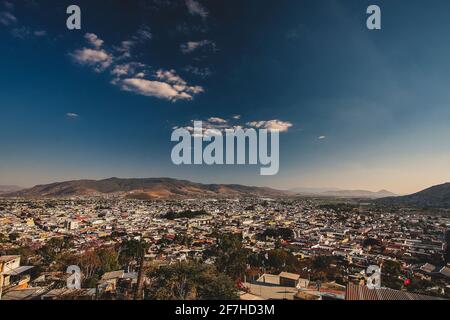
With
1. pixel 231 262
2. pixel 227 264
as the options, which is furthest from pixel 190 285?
pixel 231 262

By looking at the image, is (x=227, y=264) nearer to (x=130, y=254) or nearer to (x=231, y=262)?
(x=231, y=262)

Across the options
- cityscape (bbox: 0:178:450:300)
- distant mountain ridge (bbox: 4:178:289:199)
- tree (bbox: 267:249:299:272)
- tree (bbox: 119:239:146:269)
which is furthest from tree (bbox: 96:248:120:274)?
distant mountain ridge (bbox: 4:178:289:199)

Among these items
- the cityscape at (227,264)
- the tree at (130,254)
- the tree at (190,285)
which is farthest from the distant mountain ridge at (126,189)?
the tree at (190,285)

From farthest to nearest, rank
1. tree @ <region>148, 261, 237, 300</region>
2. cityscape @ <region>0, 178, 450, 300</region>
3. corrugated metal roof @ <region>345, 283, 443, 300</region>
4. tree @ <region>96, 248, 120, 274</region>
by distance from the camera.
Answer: tree @ <region>96, 248, 120, 274</region> < cityscape @ <region>0, 178, 450, 300</region> < tree @ <region>148, 261, 237, 300</region> < corrugated metal roof @ <region>345, 283, 443, 300</region>

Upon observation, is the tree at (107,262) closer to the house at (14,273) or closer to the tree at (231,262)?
the house at (14,273)

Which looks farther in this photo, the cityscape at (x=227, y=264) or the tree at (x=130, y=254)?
the tree at (x=130, y=254)

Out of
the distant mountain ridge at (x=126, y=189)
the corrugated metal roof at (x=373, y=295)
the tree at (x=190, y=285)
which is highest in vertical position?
the corrugated metal roof at (x=373, y=295)

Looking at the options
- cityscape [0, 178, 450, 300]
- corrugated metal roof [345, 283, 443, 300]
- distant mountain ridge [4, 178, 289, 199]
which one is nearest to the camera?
corrugated metal roof [345, 283, 443, 300]

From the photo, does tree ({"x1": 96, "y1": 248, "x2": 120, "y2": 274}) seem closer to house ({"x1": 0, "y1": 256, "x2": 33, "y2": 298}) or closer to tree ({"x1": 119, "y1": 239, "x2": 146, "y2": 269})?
tree ({"x1": 119, "y1": 239, "x2": 146, "y2": 269})

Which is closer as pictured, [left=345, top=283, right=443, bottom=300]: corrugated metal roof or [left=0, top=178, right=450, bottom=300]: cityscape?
[left=345, top=283, right=443, bottom=300]: corrugated metal roof

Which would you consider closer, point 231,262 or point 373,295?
point 373,295

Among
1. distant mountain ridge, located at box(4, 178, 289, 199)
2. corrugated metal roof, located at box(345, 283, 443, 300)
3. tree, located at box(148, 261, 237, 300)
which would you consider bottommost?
distant mountain ridge, located at box(4, 178, 289, 199)

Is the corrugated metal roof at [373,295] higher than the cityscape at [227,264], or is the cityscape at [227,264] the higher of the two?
the corrugated metal roof at [373,295]
